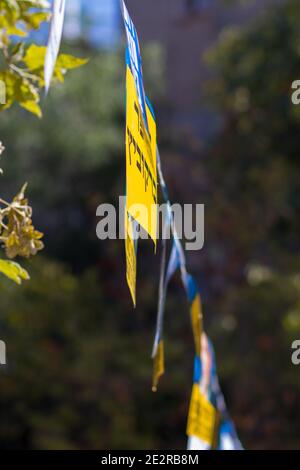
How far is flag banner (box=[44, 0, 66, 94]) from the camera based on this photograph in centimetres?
168

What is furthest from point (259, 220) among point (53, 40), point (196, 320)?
point (53, 40)

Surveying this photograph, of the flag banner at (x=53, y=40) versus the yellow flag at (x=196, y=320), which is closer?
the flag banner at (x=53, y=40)

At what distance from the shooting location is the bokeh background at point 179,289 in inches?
351

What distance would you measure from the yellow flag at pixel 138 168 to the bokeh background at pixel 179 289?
6.40m

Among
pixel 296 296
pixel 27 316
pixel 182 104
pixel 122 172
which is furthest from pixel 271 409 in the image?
pixel 182 104

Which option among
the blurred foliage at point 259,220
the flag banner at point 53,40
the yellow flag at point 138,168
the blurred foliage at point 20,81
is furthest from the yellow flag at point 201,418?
the blurred foliage at point 259,220

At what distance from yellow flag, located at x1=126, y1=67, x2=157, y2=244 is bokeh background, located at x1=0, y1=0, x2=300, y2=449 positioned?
6.40 m

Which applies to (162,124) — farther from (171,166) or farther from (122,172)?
(171,166)

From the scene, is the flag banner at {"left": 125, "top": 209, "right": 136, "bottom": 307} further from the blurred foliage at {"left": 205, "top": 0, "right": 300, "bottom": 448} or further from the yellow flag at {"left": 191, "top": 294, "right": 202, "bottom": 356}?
the blurred foliage at {"left": 205, "top": 0, "right": 300, "bottom": 448}

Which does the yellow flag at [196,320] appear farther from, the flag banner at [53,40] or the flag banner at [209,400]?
the flag banner at [53,40]

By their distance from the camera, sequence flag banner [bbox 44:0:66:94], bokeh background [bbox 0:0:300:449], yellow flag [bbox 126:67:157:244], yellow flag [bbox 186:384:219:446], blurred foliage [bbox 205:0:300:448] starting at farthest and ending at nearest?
bokeh background [bbox 0:0:300:449] → blurred foliage [bbox 205:0:300:448] → yellow flag [bbox 186:384:219:446] → yellow flag [bbox 126:67:157:244] → flag banner [bbox 44:0:66:94]

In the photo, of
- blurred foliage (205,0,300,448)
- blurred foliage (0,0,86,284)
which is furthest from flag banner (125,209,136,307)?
blurred foliage (205,0,300,448)

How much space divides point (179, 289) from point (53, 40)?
9.37 meters

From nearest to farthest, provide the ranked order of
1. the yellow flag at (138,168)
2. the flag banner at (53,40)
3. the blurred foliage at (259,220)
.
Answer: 1. the flag banner at (53,40)
2. the yellow flag at (138,168)
3. the blurred foliage at (259,220)
